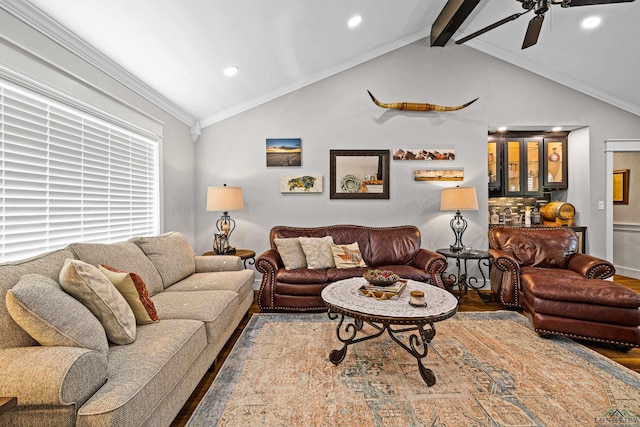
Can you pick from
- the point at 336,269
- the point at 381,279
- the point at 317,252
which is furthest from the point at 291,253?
the point at 381,279

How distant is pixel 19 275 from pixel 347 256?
2.80 meters

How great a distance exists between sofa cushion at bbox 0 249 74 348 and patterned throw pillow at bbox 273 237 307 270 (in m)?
2.07

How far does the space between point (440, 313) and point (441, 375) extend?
48cm

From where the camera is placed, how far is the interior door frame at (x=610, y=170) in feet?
14.7

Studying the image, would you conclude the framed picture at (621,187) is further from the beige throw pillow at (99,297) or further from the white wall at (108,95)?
the beige throw pillow at (99,297)

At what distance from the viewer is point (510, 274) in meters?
3.47

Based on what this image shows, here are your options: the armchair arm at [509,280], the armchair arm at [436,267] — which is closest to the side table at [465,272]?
the armchair arm at [509,280]

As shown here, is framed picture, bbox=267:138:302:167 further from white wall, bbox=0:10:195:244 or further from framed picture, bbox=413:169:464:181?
framed picture, bbox=413:169:464:181

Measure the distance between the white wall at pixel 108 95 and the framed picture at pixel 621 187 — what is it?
23.2 ft

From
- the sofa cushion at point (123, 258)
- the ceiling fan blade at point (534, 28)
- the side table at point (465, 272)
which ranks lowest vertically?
the side table at point (465, 272)

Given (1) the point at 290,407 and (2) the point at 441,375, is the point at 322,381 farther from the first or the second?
(2) the point at 441,375

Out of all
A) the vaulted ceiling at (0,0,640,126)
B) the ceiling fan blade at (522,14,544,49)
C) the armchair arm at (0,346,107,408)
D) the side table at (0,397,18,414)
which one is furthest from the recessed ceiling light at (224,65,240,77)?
the side table at (0,397,18,414)

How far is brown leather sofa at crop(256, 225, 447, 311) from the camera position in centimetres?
342

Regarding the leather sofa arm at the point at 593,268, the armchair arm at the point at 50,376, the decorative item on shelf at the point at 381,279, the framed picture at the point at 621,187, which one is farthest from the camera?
the framed picture at the point at 621,187
